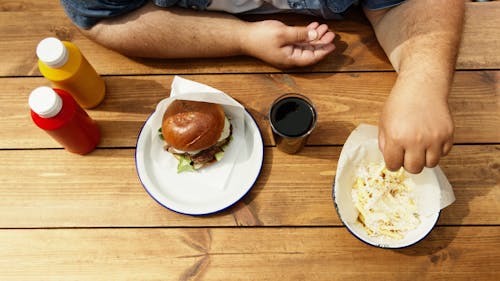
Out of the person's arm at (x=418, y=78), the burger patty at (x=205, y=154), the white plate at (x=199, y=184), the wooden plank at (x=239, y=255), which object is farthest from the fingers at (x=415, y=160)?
the burger patty at (x=205, y=154)

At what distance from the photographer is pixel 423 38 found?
3.40ft

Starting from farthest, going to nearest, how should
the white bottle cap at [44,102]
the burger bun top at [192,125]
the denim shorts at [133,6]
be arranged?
the denim shorts at [133,6], the burger bun top at [192,125], the white bottle cap at [44,102]

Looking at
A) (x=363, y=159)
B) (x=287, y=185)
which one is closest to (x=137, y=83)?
(x=287, y=185)

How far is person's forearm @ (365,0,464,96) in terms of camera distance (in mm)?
980

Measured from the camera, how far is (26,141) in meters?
1.12

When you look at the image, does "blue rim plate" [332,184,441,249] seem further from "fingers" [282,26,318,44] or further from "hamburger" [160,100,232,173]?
"fingers" [282,26,318,44]

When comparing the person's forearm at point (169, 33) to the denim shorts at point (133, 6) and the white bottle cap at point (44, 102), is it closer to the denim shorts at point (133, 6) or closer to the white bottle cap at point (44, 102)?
the denim shorts at point (133, 6)

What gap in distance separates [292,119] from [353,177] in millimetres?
222

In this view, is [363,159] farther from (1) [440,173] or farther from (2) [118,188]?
(2) [118,188]

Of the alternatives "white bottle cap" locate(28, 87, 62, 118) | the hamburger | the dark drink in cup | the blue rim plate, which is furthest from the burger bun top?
the blue rim plate

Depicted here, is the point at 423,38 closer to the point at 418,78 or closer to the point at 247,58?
the point at 418,78

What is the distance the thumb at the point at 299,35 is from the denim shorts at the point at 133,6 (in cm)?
9

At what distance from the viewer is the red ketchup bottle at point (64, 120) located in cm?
88

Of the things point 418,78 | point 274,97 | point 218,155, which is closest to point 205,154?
point 218,155
